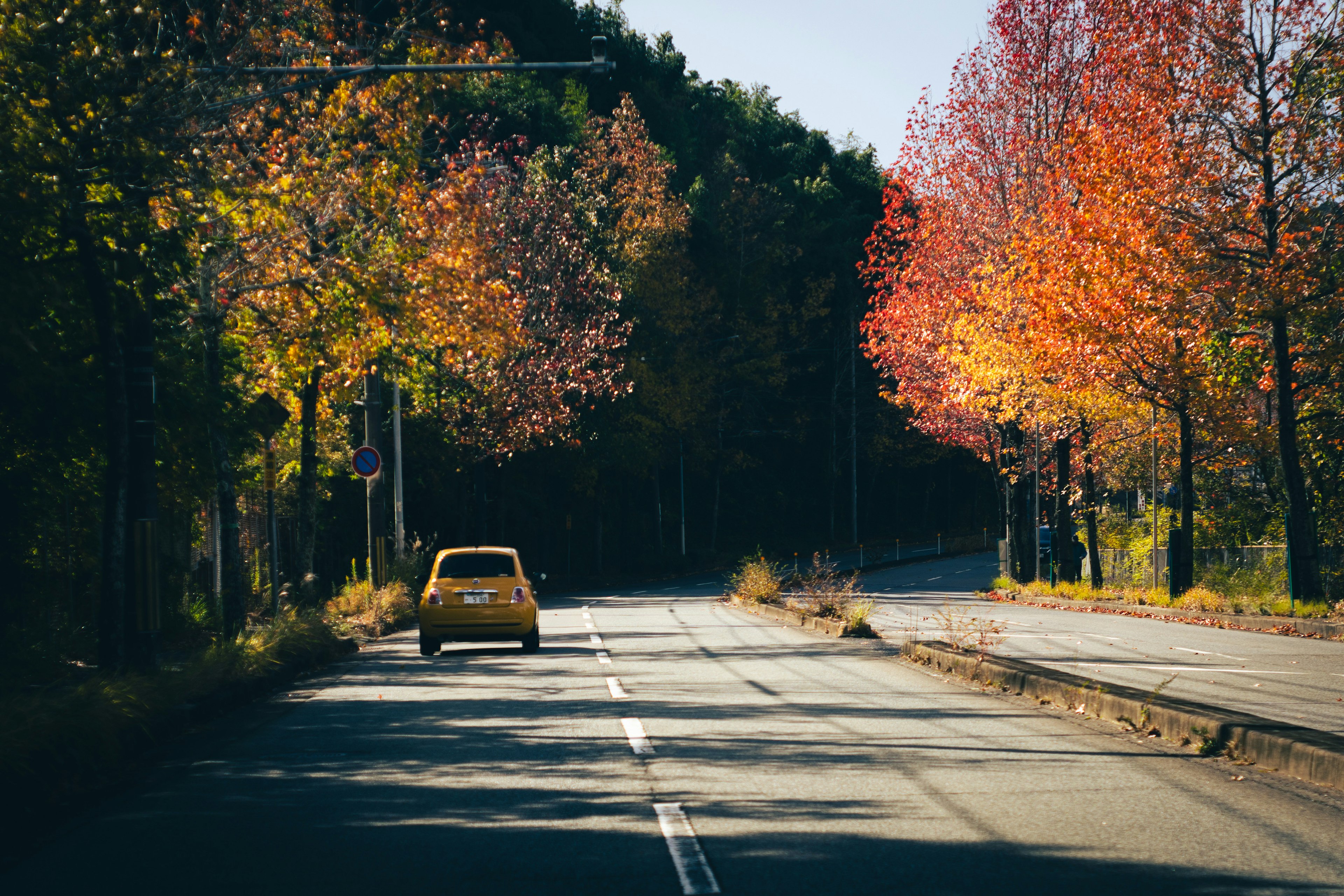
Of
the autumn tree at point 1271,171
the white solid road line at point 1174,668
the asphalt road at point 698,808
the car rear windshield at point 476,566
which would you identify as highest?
the autumn tree at point 1271,171

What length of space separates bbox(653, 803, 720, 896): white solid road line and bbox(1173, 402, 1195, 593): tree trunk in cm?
2235

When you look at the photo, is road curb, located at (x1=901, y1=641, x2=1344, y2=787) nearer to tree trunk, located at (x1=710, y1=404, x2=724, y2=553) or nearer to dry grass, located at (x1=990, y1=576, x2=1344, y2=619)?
dry grass, located at (x1=990, y1=576, x2=1344, y2=619)

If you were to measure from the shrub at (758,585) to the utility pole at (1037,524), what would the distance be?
974 cm

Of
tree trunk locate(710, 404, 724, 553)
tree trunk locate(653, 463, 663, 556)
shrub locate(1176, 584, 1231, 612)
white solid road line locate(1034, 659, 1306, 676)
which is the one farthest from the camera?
tree trunk locate(710, 404, 724, 553)

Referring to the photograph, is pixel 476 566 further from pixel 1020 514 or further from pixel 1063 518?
pixel 1020 514

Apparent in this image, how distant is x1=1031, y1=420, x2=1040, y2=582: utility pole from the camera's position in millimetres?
34938

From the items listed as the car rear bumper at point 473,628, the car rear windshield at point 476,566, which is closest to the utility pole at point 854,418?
the car rear windshield at point 476,566

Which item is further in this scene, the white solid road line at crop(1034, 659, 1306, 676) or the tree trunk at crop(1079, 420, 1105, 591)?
the tree trunk at crop(1079, 420, 1105, 591)

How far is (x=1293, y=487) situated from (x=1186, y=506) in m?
4.88

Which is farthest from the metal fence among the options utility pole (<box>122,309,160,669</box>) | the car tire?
utility pole (<box>122,309,160,669</box>)

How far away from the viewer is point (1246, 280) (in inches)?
835

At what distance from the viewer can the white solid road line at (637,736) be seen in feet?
28.0

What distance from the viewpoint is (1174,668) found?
1401 centimetres

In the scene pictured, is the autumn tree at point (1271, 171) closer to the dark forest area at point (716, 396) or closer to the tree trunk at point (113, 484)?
the tree trunk at point (113, 484)
